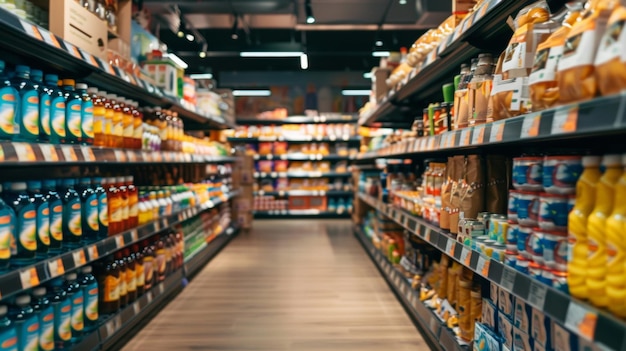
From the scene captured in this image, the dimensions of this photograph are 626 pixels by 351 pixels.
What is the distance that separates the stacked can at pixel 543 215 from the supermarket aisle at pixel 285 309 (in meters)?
1.44

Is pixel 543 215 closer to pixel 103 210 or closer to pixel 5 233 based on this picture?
pixel 5 233

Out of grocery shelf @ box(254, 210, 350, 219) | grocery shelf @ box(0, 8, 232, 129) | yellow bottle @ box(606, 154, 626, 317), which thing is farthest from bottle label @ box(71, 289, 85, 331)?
grocery shelf @ box(254, 210, 350, 219)

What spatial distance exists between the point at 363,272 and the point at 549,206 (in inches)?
137

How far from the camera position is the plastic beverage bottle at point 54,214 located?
6.79 feet

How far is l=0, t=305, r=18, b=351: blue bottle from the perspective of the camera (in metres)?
1.69

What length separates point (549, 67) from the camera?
1.28 metres

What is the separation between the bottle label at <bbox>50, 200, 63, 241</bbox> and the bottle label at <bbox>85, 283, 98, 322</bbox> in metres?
0.35

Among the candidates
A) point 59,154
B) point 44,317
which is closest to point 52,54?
point 59,154

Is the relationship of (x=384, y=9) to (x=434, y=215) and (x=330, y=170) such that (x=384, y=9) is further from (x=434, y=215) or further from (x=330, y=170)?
(x=434, y=215)

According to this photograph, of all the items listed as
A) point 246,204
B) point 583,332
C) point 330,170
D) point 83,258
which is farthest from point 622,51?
point 330,170

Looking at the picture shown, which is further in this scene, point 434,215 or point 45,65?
point 434,215

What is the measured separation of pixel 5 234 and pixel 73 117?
27.3 inches

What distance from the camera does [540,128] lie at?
4.03 feet

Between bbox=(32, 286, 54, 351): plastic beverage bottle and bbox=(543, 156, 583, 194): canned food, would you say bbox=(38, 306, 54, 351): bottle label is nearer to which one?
bbox=(32, 286, 54, 351): plastic beverage bottle
